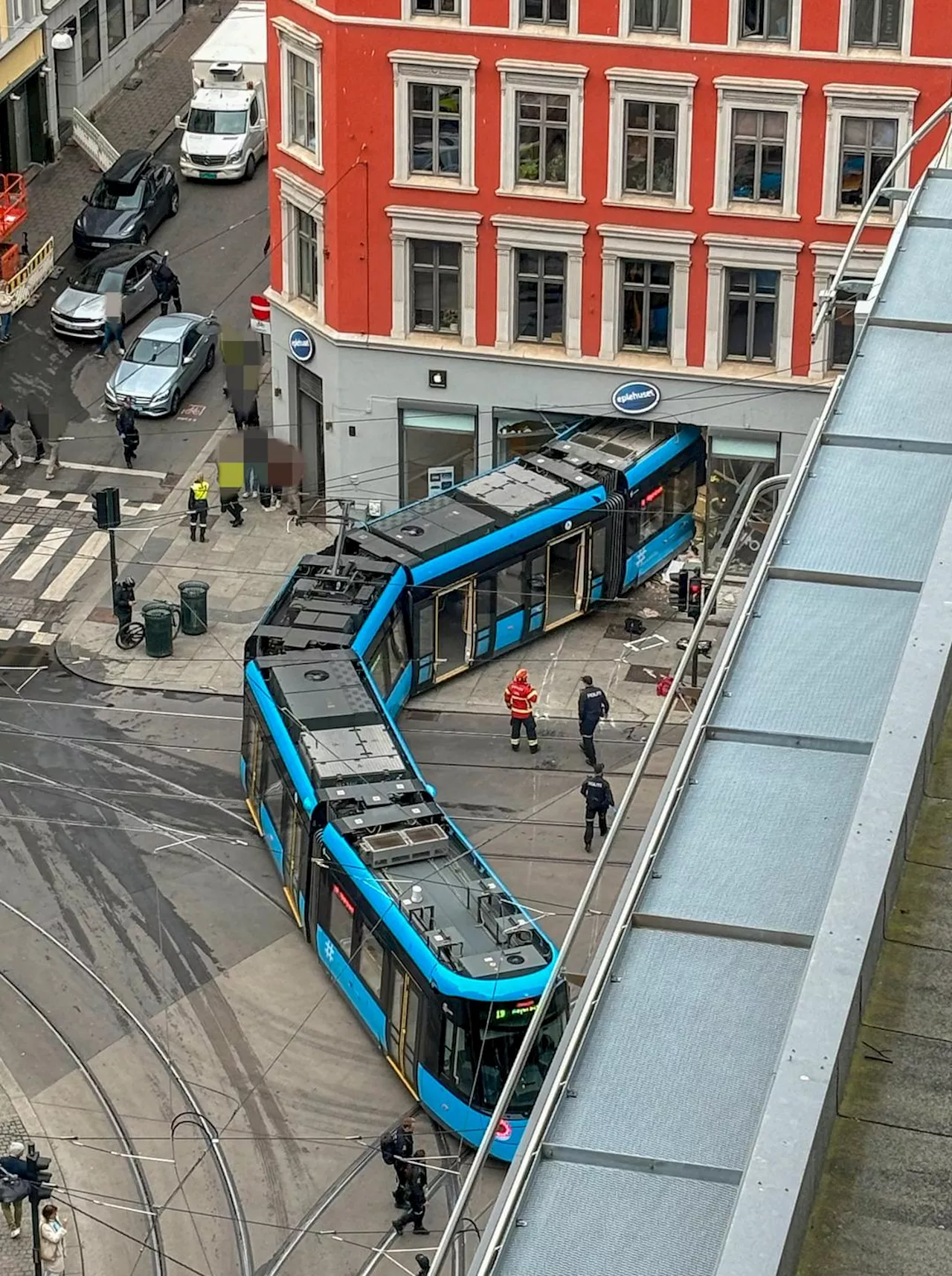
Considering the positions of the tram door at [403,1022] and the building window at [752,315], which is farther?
the building window at [752,315]

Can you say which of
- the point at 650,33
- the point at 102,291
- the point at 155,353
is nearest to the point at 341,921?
the point at 650,33

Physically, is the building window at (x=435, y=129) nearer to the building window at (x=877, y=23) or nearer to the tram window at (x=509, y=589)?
the building window at (x=877, y=23)

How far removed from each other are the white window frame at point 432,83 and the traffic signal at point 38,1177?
23566 mm

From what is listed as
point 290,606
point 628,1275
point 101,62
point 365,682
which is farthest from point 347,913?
point 101,62

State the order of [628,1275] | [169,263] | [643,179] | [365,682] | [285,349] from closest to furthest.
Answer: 1. [628,1275]
2. [365,682]
3. [643,179]
4. [285,349]
5. [169,263]

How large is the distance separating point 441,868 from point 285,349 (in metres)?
21.1

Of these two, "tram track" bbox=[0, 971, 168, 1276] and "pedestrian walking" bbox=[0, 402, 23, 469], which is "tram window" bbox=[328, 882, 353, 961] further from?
"pedestrian walking" bbox=[0, 402, 23, 469]

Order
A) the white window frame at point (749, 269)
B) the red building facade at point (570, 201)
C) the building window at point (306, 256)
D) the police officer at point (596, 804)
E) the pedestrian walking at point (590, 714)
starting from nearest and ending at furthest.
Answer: the police officer at point (596, 804)
the pedestrian walking at point (590, 714)
the red building facade at point (570, 201)
the white window frame at point (749, 269)
the building window at point (306, 256)

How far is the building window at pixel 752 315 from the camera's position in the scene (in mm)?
47469

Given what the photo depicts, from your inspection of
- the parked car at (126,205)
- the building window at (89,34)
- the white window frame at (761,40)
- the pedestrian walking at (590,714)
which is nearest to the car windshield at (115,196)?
the parked car at (126,205)

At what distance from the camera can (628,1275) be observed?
41.1ft

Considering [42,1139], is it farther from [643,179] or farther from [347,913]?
[643,179]

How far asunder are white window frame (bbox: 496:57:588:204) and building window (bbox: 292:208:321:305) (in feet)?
14.5

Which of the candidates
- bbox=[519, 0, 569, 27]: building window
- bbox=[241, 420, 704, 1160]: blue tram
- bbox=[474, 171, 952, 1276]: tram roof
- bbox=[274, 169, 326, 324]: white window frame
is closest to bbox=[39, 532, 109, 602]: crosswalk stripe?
bbox=[274, 169, 326, 324]: white window frame
